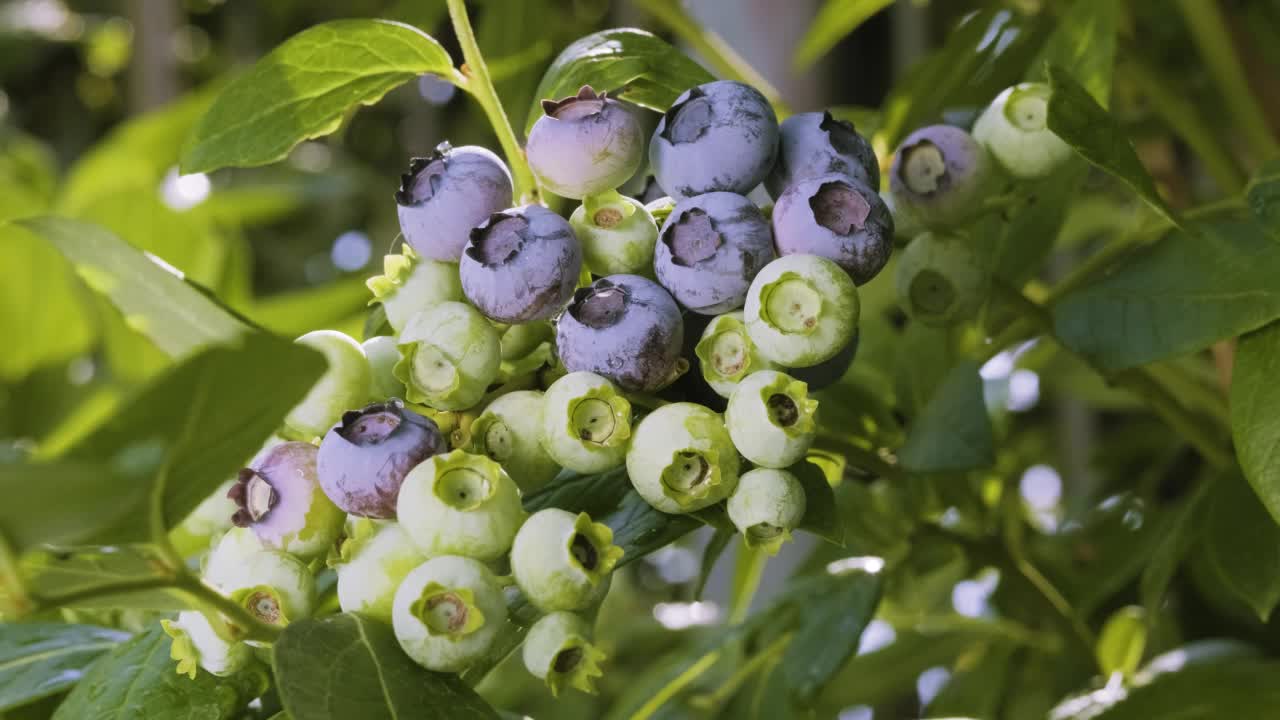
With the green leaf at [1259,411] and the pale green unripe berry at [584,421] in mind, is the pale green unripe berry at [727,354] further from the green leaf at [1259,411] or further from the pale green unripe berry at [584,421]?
the green leaf at [1259,411]

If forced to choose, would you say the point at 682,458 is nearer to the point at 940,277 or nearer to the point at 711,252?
the point at 711,252

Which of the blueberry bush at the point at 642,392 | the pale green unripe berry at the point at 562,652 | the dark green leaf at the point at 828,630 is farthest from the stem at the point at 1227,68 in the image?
the pale green unripe berry at the point at 562,652

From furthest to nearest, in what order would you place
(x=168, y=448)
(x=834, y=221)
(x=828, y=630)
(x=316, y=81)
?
(x=828, y=630) < (x=316, y=81) < (x=834, y=221) < (x=168, y=448)

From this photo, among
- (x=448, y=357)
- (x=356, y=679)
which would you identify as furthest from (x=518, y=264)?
(x=356, y=679)

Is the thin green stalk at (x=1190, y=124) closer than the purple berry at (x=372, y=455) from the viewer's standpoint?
No

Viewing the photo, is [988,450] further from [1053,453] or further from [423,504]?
[1053,453]
